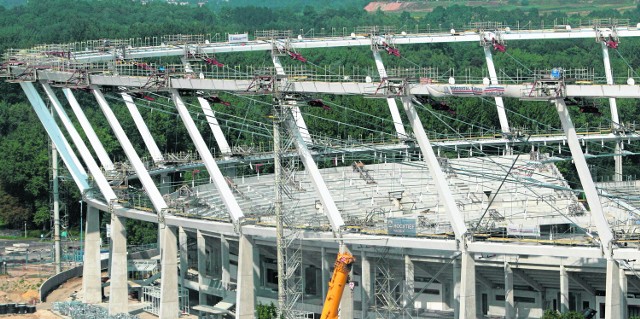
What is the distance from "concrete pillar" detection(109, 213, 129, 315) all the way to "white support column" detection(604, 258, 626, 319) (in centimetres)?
3853

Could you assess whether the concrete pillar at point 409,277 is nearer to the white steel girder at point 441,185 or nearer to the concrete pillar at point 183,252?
the white steel girder at point 441,185

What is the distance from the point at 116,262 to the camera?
102875mm

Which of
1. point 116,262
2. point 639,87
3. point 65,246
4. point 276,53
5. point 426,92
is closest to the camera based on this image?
point 639,87

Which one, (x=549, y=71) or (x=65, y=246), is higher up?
(x=549, y=71)

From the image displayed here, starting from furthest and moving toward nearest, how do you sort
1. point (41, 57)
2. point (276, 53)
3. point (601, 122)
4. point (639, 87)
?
point (601, 122)
point (276, 53)
point (41, 57)
point (639, 87)

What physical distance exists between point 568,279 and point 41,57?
46646 millimetres

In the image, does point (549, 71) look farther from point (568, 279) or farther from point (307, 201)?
point (307, 201)

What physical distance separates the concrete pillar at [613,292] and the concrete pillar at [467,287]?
25.0 ft

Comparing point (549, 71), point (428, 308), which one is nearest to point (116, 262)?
point (428, 308)

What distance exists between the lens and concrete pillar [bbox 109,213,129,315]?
335 ft

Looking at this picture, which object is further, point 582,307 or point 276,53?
point 276,53

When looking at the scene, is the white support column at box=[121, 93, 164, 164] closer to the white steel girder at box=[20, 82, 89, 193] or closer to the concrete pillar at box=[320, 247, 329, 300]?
the white steel girder at box=[20, 82, 89, 193]

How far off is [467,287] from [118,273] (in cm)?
3140

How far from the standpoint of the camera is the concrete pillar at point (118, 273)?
102125 millimetres
